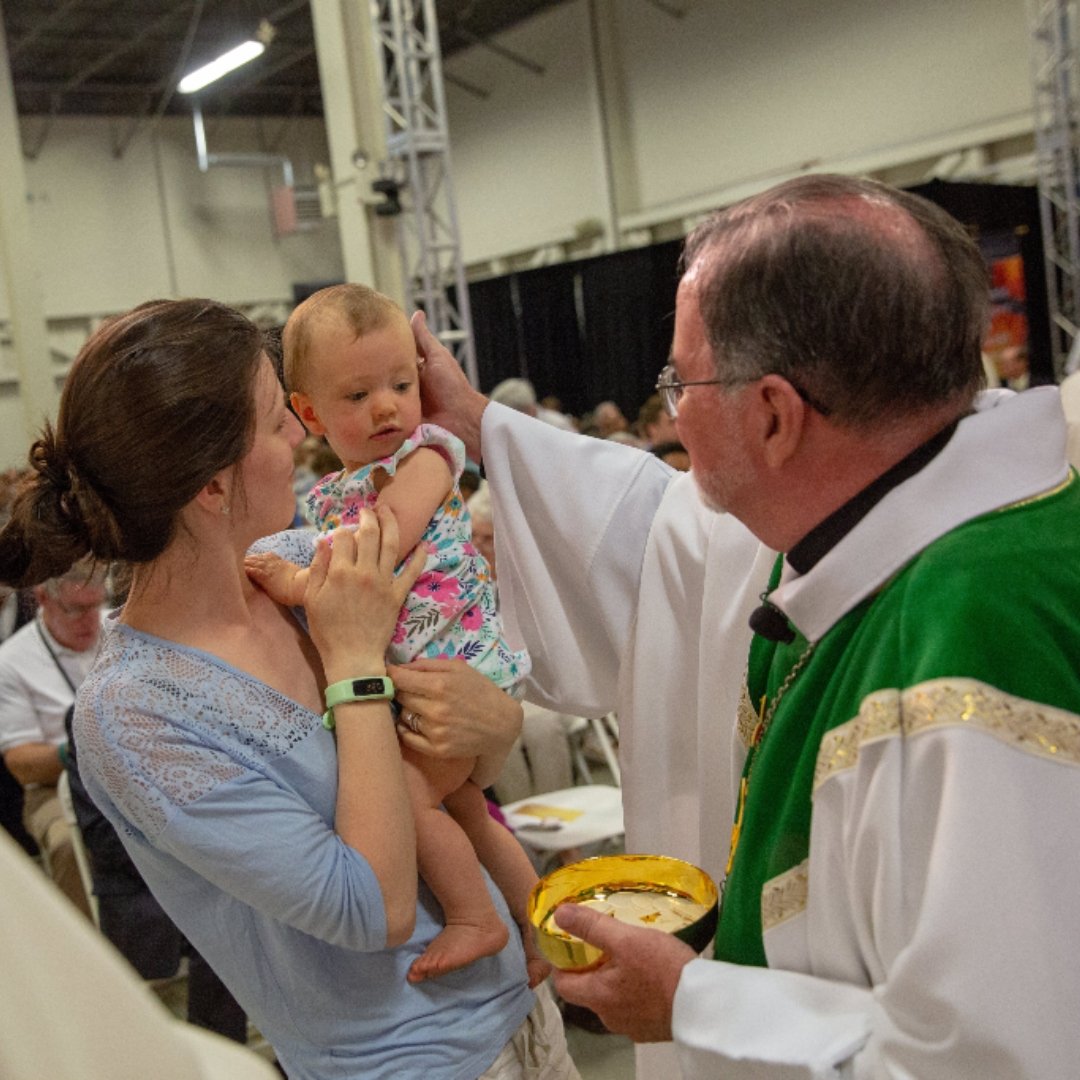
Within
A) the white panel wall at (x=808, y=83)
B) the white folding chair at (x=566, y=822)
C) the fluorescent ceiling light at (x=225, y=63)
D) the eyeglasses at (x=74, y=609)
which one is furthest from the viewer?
the fluorescent ceiling light at (x=225, y=63)

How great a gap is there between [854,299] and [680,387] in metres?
0.23

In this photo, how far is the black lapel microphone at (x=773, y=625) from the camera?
1.46 m

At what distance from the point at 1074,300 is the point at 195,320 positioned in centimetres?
1097

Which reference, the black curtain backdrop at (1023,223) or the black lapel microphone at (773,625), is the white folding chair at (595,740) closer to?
the black lapel microphone at (773,625)

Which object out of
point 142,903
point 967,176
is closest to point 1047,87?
point 967,176

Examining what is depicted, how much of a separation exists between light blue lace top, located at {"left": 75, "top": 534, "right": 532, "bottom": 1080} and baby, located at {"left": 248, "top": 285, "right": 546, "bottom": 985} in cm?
20

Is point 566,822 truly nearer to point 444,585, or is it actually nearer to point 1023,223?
point 444,585

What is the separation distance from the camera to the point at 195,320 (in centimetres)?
154

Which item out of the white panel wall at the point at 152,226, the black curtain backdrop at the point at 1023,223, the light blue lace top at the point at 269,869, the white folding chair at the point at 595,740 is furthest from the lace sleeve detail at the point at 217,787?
the white panel wall at the point at 152,226

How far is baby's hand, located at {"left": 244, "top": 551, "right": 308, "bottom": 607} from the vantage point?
5.68 feet

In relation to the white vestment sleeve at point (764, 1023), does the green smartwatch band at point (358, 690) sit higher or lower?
higher

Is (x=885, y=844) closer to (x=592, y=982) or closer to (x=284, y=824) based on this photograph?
(x=592, y=982)

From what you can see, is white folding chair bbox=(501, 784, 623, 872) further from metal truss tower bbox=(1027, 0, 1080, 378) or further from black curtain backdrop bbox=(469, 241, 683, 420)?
black curtain backdrop bbox=(469, 241, 683, 420)

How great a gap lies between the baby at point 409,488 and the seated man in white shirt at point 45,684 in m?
2.85
